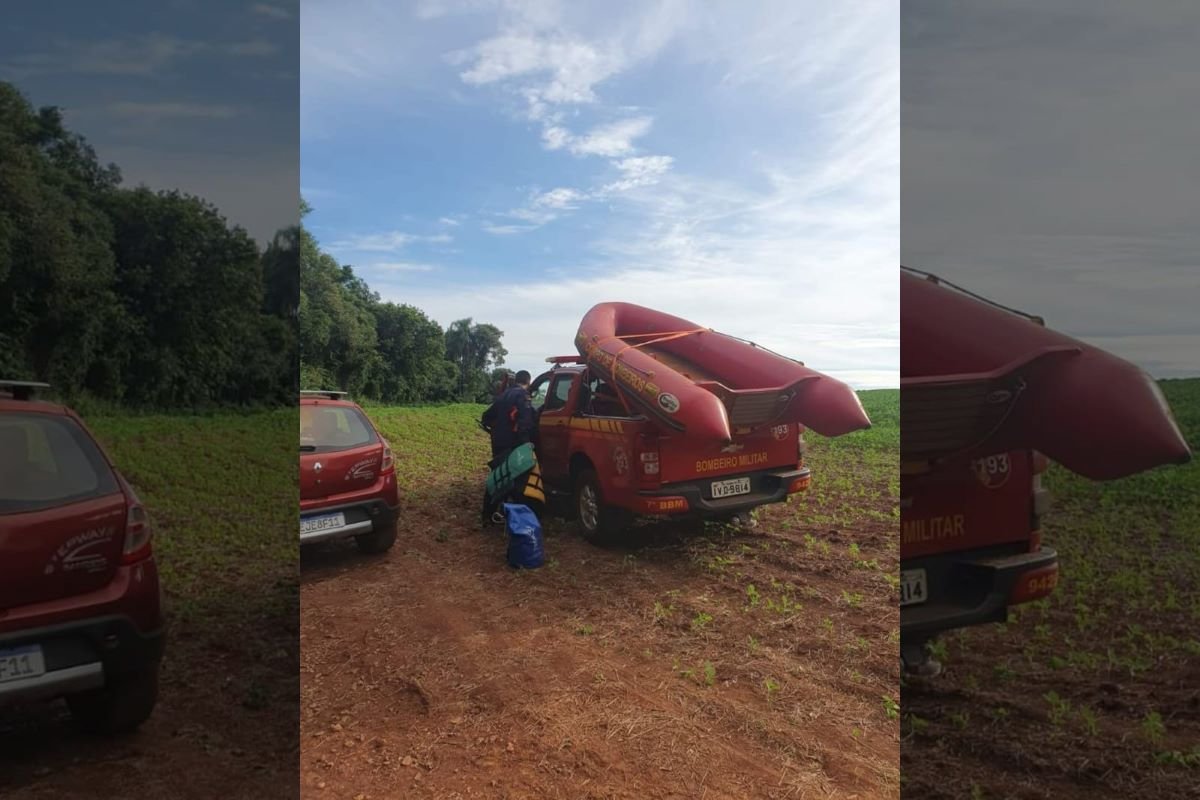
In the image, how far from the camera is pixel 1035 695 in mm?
2416

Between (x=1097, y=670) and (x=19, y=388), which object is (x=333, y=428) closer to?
(x=19, y=388)

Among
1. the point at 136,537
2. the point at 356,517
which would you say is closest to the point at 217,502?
the point at 136,537

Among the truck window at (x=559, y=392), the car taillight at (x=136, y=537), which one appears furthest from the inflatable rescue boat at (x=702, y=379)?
the car taillight at (x=136, y=537)

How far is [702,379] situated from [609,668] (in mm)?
1792

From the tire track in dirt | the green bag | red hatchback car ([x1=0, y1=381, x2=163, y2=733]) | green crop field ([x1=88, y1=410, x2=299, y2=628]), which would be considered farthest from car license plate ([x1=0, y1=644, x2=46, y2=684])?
the green bag

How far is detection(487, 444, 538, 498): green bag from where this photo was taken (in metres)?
4.46

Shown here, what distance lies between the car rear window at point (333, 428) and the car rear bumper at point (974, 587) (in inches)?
121

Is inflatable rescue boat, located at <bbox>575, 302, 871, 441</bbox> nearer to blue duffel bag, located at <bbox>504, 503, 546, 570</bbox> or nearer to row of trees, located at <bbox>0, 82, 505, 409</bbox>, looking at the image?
blue duffel bag, located at <bbox>504, 503, 546, 570</bbox>

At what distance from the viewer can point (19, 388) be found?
214 centimetres

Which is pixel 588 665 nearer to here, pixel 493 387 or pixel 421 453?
pixel 493 387

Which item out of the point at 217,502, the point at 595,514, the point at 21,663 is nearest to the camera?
the point at 21,663

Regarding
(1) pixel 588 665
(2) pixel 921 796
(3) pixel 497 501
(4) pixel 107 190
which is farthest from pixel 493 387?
(2) pixel 921 796

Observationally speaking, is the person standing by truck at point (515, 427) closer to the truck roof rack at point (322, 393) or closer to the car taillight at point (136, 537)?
the truck roof rack at point (322, 393)

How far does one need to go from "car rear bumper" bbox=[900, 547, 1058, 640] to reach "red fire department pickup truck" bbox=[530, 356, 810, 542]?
1.66m
